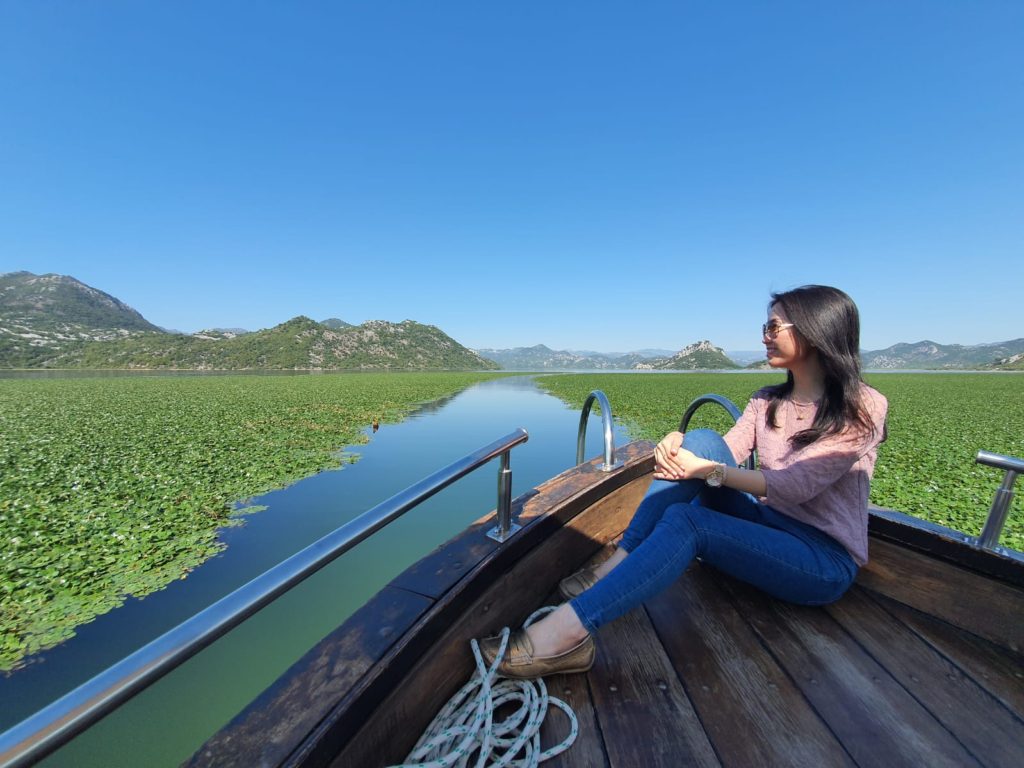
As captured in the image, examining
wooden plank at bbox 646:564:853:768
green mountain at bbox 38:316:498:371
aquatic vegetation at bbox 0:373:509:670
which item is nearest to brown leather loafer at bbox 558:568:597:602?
wooden plank at bbox 646:564:853:768

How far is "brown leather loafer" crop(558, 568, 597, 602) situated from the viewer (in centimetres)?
187

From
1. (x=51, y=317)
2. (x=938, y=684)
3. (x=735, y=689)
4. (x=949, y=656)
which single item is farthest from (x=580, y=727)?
(x=51, y=317)

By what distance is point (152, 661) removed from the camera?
0.63 metres

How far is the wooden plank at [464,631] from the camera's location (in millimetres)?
1104

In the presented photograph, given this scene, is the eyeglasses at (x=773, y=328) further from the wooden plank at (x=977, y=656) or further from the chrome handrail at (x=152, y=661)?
the chrome handrail at (x=152, y=661)

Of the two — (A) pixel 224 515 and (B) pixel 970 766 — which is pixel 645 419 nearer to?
(A) pixel 224 515

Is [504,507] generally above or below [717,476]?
below

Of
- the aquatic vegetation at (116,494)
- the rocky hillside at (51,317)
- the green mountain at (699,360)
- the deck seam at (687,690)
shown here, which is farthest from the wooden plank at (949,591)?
the green mountain at (699,360)

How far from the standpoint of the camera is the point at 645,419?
14133mm

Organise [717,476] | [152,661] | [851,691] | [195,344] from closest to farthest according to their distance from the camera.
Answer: [152,661] → [851,691] → [717,476] → [195,344]

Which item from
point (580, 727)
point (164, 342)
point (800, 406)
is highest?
point (164, 342)

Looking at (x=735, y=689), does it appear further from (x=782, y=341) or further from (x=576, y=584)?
(x=782, y=341)

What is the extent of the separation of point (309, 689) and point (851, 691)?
1.75 meters

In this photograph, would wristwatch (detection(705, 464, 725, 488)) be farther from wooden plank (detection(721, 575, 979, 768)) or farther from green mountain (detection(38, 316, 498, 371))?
green mountain (detection(38, 316, 498, 371))
